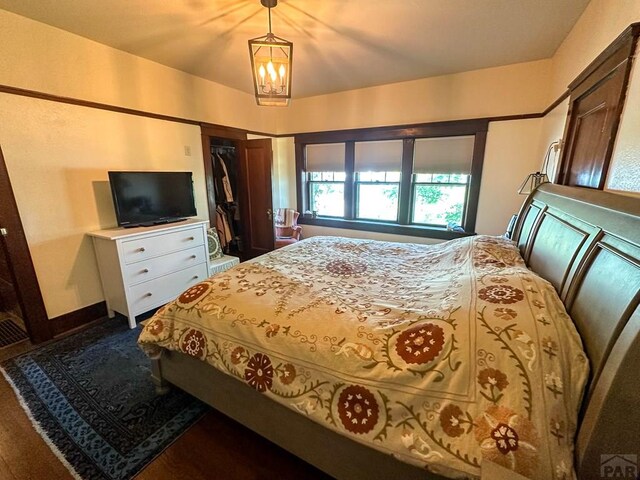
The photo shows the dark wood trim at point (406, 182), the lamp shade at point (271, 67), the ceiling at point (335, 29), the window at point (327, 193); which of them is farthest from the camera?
the window at point (327, 193)

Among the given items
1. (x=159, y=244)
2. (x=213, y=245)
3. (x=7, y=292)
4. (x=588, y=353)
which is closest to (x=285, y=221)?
(x=213, y=245)

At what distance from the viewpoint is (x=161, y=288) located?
9.07ft

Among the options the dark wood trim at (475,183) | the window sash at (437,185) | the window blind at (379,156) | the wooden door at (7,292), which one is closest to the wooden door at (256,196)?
the window blind at (379,156)

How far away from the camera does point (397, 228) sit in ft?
12.7

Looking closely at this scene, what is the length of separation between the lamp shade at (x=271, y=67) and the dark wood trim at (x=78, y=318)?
2.65 metres

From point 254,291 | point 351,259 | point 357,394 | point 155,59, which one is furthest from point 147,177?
point 357,394

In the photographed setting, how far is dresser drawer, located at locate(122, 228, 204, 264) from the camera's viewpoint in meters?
2.45

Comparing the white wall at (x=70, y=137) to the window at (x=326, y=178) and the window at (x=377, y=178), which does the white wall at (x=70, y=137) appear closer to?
the window at (x=326, y=178)

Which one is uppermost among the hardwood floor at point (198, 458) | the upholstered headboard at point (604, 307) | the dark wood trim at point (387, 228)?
the upholstered headboard at point (604, 307)

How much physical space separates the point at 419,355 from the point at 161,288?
8.97ft

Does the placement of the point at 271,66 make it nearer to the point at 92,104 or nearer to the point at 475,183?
the point at 92,104

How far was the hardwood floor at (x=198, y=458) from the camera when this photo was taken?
1297 millimetres

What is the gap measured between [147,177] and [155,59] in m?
1.30

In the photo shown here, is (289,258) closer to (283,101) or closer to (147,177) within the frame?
(283,101)
